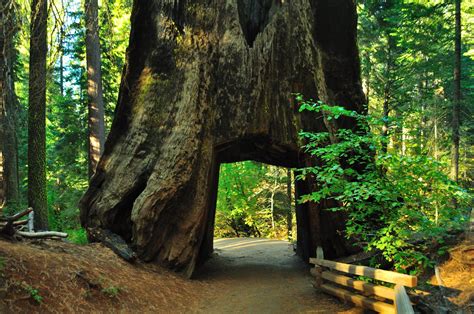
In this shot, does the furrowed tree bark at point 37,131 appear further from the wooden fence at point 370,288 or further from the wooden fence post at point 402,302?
the wooden fence post at point 402,302

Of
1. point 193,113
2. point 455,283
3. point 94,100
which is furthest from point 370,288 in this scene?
point 94,100

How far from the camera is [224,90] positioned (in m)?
10.7

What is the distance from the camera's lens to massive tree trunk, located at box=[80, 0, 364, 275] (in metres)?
9.73

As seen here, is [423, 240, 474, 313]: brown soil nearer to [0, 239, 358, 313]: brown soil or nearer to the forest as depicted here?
the forest

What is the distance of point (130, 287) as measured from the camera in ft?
24.7

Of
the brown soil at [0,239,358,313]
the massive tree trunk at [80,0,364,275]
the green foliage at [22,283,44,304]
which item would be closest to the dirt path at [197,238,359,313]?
the brown soil at [0,239,358,313]

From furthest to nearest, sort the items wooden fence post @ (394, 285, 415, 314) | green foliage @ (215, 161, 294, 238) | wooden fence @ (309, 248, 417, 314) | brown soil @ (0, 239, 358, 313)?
green foliage @ (215, 161, 294, 238) → brown soil @ (0, 239, 358, 313) → wooden fence @ (309, 248, 417, 314) → wooden fence post @ (394, 285, 415, 314)

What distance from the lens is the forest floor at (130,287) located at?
5.54m

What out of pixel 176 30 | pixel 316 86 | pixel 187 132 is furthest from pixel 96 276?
pixel 316 86

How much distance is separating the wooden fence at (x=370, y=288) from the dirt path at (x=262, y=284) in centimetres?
28

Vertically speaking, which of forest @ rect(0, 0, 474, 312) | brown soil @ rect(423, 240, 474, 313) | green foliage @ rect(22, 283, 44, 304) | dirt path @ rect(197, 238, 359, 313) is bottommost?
dirt path @ rect(197, 238, 359, 313)

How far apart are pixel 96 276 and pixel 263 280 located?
5074 mm

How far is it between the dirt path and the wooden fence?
0.28m

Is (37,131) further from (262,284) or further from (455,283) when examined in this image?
(455,283)
